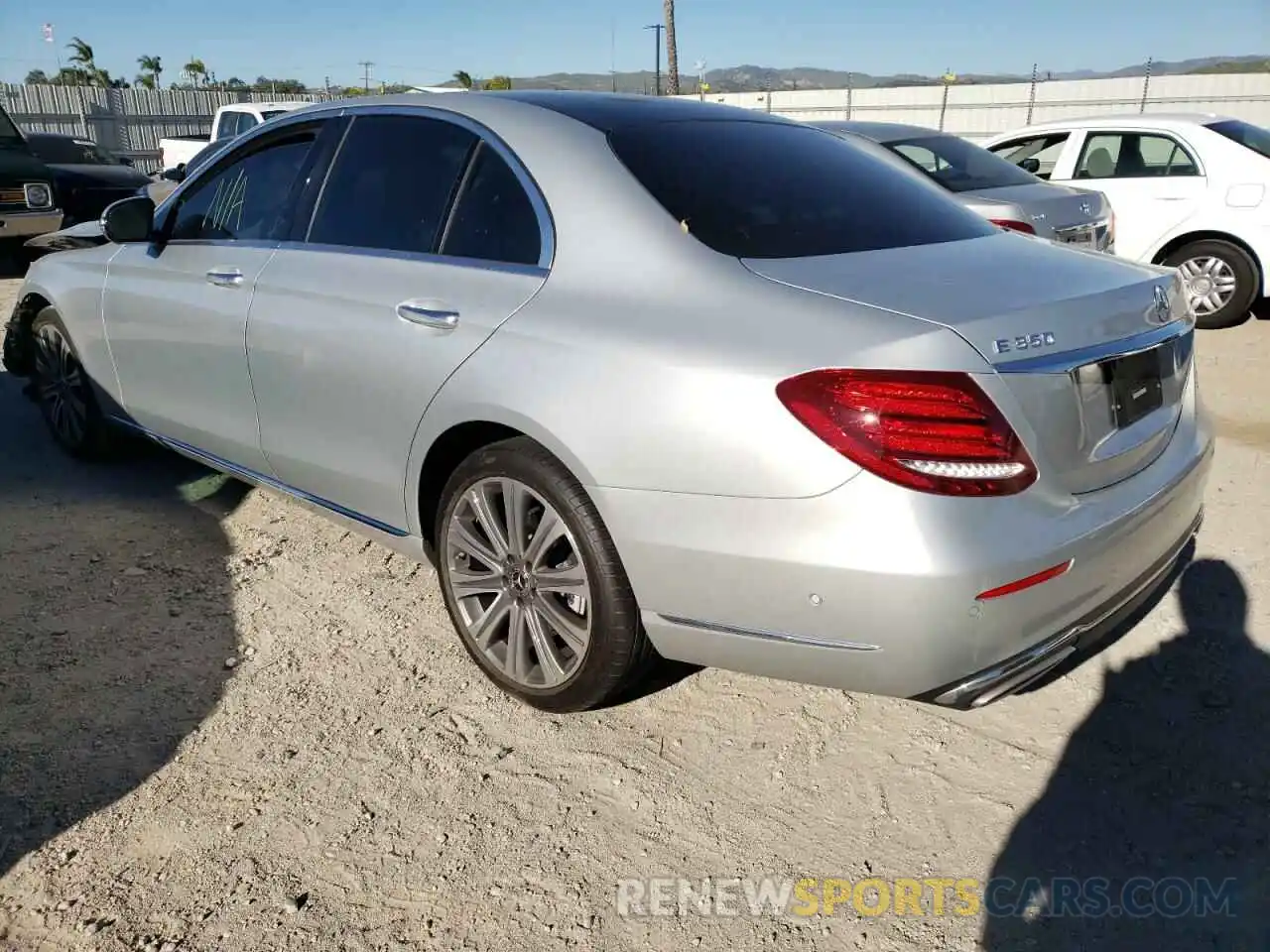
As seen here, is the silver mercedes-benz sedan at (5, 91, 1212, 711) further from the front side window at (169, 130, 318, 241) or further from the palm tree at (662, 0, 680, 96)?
the palm tree at (662, 0, 680, 96)

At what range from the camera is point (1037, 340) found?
2.23 meters

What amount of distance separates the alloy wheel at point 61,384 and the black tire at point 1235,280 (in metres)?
7.74

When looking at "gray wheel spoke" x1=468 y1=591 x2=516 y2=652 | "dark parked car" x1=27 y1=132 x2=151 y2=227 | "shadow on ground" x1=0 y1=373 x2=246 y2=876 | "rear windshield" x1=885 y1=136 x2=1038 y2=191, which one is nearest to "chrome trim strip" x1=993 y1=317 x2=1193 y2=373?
"gray wheel spoke" x1=468 y1=591 x2=516 y2=652

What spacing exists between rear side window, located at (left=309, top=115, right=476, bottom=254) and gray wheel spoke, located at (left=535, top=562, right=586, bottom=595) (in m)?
1.07

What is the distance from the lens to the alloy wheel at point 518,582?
2.72 meters

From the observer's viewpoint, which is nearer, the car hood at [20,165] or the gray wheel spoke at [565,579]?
the gray wheel spoke at [565,579]

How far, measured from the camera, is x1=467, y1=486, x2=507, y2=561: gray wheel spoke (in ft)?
9.41

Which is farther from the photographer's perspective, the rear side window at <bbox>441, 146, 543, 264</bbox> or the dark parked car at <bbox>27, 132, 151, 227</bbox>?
the dark parked car at <bbox>27, 132, 151, 227</bbox>

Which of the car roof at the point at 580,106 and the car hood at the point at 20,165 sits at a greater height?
the car roof at the point at 580,106

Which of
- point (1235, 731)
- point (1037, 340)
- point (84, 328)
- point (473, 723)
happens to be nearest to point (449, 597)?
point (473, 723)

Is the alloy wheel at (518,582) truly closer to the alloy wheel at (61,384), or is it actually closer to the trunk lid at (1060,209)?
the alloy wheel at (61,384)

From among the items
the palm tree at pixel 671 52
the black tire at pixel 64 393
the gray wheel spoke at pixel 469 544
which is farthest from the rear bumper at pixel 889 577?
the palm tree at pixel 671 52

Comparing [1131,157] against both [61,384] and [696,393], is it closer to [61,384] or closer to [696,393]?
[696,393]

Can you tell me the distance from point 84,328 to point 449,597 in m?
2.59
